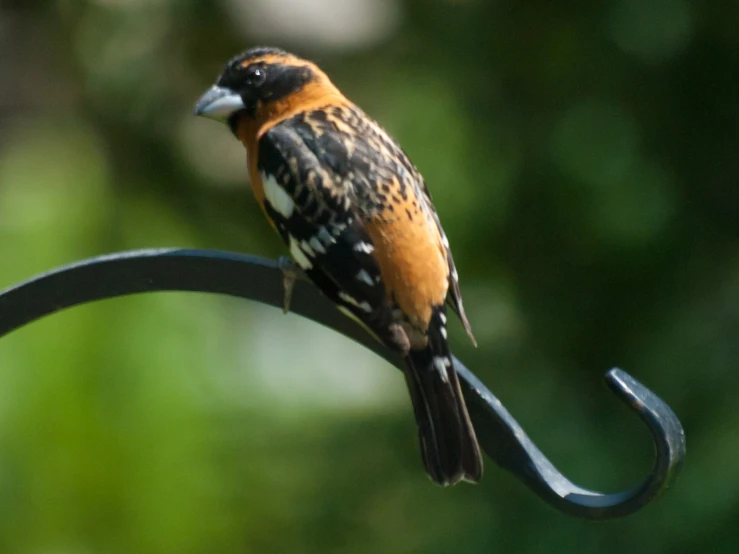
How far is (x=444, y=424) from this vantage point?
5.55 ft

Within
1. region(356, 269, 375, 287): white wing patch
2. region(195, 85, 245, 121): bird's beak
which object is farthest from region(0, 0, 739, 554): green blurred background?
region(356, 269, 375, 287): white wing patch

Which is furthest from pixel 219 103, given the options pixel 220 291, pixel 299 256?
pixel 220 291

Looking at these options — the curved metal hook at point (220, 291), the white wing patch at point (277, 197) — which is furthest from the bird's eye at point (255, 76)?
the curved metal hook at point (220, 291)

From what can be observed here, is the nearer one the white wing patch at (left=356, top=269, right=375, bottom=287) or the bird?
the bird

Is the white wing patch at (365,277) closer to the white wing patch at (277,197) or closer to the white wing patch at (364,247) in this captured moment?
the white wing patch at (364,247)

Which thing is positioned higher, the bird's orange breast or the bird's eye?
the bird's eye

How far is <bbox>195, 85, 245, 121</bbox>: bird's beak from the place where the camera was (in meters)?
2.18

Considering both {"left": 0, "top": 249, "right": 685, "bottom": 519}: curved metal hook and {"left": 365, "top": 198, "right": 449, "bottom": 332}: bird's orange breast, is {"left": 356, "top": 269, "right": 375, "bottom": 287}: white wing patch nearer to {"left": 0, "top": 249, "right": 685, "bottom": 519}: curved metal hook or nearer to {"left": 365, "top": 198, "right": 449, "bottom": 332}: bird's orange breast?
{"left": 365, "top": 198, "right": 449, "bottom": 332}: bird's orange breast

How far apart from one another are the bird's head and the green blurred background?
52 centimetres

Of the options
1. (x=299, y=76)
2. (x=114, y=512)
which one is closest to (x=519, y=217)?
(x=299, y=76)

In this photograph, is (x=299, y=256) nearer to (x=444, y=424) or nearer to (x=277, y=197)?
(x=277, y=197)

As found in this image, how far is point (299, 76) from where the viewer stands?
2.30 meters

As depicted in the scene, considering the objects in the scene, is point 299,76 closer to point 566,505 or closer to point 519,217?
point 519,217

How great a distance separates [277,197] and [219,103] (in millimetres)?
328
